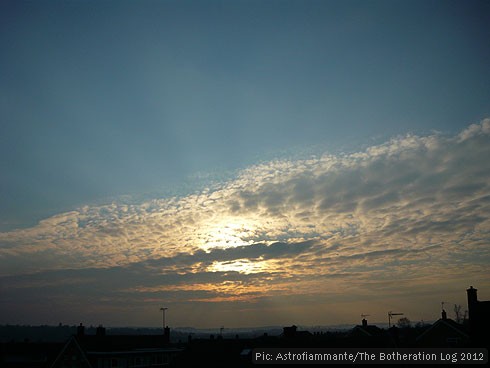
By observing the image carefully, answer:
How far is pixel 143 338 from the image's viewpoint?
69500 millimetres

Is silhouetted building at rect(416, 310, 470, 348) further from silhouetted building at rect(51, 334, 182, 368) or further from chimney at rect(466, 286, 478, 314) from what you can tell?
silhouetted building at rect(51, 334, 182, 368)

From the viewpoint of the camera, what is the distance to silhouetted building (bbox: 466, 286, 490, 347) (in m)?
39.0

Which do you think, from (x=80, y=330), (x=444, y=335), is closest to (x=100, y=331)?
(x=80, y=330)

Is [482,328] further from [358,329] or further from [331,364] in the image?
[358,329]

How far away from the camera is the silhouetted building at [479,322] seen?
128ft

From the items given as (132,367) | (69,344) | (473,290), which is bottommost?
(132,367)

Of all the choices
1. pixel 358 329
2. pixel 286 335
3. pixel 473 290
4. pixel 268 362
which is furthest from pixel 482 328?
pixel 358 329

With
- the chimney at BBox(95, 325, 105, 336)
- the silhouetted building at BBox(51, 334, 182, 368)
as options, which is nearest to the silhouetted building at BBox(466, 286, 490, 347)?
the silhouetted building at BBox(51, 334, 182, 368)

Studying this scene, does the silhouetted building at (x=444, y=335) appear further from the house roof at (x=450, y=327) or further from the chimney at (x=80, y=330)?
the chimney at (x=80, y=330)

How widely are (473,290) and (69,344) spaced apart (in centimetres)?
4810

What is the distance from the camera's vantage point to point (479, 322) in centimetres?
4084

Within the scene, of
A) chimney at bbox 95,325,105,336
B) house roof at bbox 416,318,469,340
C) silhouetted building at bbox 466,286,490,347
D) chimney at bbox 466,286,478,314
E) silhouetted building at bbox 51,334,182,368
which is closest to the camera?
silhouetted building at bbox 466,286,490,347

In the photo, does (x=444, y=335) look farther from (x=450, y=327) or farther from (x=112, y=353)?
(x=112, y=353)

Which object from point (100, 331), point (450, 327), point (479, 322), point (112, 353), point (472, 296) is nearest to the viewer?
point (479, 322)
